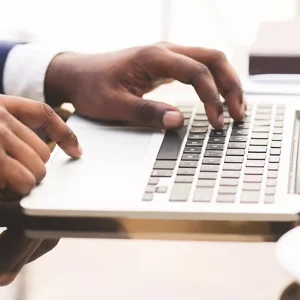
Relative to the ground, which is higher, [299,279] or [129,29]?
[299,279]

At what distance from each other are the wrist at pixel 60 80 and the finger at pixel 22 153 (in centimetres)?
23

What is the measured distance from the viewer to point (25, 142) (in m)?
0.62

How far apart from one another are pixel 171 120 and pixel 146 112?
3cm

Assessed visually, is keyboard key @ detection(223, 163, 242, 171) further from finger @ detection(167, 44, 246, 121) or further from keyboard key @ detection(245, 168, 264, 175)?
finger @ detection(167, 44, 246, 121)

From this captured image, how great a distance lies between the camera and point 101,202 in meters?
0.55

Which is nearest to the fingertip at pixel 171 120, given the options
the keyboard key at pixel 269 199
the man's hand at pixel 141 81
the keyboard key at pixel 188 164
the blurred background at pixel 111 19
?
the man's hand at pixel 141 81

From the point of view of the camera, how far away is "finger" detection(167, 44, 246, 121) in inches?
29.9

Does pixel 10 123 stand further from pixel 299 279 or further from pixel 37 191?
pixel 299 279

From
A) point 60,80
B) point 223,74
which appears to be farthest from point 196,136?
point 60,80

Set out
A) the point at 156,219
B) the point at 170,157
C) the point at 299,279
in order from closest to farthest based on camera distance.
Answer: the point at 299,279
the point at 156,219
the point at 170,157

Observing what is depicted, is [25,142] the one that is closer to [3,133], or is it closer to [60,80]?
[3,133]

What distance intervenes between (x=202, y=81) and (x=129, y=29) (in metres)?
1.08

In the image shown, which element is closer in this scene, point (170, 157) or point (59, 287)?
point (59, 287)

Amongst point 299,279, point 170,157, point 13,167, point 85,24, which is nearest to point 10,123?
point 13,167
